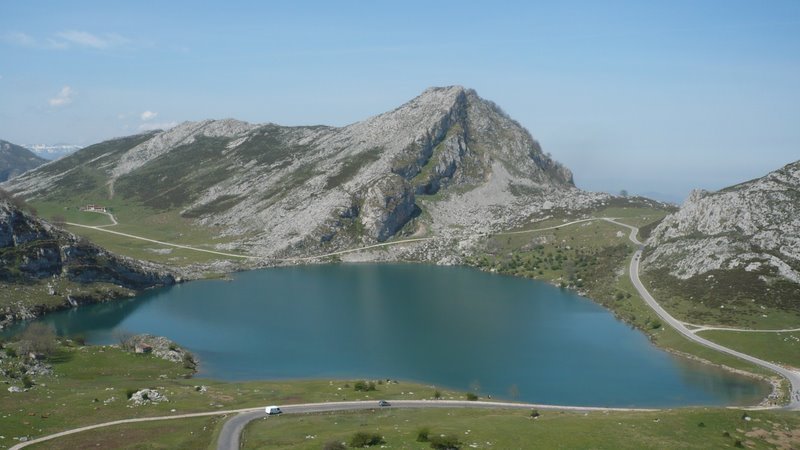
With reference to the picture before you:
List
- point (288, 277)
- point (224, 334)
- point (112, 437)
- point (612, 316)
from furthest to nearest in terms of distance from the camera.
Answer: point (288, 277) → point (612, 316) → point (224, 334) → point (112, 437)

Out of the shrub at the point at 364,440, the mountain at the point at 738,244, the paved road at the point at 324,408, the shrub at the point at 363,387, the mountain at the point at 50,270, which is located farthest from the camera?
the mountain at the point at 50,270

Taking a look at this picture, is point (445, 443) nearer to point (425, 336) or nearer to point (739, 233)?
point (425, 336)

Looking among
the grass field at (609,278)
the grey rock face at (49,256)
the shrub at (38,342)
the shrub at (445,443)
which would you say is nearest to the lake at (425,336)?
the grass field at (609,278)

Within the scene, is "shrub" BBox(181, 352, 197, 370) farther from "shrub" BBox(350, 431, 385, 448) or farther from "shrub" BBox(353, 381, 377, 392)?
"shrub" BBox(350, 431, 385, 448)

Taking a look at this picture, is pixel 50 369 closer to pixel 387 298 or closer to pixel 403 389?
pixel 403 389

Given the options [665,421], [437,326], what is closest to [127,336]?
[437,326]

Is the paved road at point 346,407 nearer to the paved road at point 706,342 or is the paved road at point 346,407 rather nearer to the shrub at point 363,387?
the shrub at point 363,387
